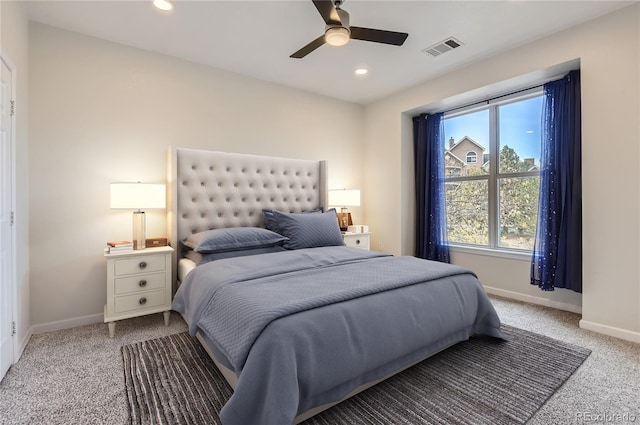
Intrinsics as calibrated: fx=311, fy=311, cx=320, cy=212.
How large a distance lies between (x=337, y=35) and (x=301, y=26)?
677 millimetres

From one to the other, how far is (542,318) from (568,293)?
0.48 metres

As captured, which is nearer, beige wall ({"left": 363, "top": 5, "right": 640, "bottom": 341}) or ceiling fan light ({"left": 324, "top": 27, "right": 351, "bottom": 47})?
ceiling fan light ({"left": 324, "top": 27, "right": 351, "bottom": 47})

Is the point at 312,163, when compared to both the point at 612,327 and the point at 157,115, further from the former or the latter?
the point at 612,327

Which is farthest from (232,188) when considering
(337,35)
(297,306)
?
(297,306)

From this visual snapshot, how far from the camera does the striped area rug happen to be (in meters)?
1.58

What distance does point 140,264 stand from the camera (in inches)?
104

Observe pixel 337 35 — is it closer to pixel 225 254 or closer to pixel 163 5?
pixel 163 5

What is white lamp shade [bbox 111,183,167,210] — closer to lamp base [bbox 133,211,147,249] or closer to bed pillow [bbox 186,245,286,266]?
lamp base [bbox 133,211,147,249]

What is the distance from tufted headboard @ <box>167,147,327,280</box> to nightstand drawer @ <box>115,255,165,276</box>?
29cm

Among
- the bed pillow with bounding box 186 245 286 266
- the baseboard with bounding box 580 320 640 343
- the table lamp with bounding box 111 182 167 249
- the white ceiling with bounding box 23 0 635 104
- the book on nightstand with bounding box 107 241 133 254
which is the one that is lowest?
the baseboard with bounding box 580 320 640 343

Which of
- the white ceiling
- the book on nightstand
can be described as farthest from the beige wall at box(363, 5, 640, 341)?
the book on nightstand

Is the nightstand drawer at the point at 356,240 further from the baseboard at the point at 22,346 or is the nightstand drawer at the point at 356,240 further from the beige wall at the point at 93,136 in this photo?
the baseboard at the point at 22,346

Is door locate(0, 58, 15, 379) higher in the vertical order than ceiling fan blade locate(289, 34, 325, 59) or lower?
lower

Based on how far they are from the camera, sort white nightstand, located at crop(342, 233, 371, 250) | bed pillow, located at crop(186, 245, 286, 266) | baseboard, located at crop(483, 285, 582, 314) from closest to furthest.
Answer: bed pillow, located at crop(186, 245, 286, 266)
baseboard, located at crop(483, 285, 582, 314)
white nightstand, located at crop(342, 233, 371, 250)
